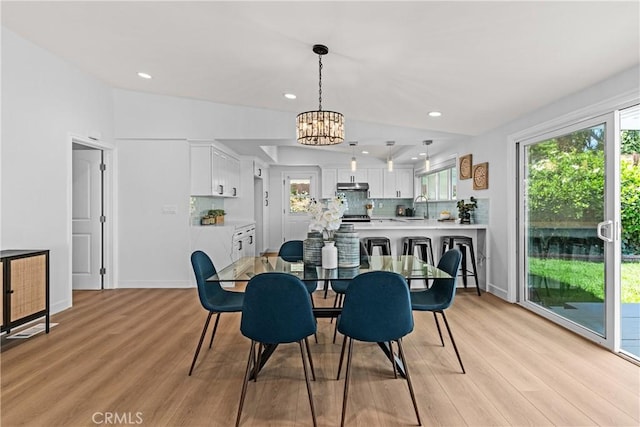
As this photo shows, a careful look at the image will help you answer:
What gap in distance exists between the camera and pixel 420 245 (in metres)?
4.80

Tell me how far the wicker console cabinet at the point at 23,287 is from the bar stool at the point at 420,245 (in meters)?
4.00

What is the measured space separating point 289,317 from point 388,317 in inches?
22.2

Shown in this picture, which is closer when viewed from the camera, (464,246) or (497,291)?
(497,291)

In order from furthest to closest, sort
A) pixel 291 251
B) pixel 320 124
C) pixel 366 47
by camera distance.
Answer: pixel 291 251 → pixel 320 124 → pixel 366 47

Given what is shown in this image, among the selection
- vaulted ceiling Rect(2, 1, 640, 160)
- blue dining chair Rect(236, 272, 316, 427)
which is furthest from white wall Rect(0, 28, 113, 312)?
blue dining chair Rect(236, 272, 316, 427)

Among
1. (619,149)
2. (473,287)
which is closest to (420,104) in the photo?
(619,149)

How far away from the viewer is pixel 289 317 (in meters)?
1.99

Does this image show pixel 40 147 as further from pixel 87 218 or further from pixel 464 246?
pixel 464 246

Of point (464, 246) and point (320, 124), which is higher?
point (320, 124)

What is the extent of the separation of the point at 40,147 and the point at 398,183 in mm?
6949

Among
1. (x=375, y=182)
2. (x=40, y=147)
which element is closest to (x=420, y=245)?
(x=375, y=182)

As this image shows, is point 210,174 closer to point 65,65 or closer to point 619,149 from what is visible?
point 65,65

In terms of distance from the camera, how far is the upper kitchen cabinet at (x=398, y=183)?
8703 mm

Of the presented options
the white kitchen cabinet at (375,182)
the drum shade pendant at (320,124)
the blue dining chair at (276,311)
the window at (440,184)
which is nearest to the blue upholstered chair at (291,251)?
the drum shade pendant at (320,124)
